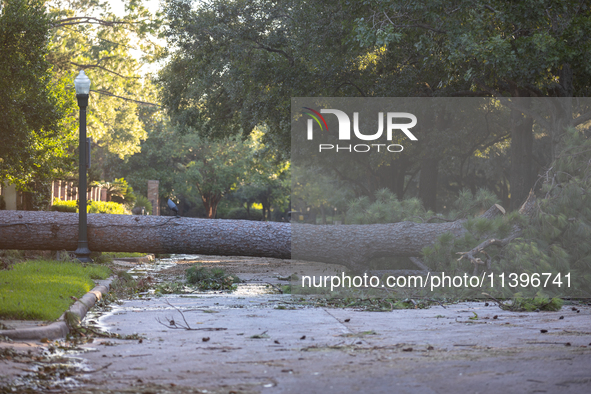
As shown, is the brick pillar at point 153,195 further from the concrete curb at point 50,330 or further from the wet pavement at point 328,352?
the concrete curb at point 50,330

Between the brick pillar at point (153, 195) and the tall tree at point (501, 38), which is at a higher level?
the tall tree at point (501, 38)

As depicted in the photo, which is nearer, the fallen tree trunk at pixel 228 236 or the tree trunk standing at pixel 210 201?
the fallen tree trunk at pixel 228 236

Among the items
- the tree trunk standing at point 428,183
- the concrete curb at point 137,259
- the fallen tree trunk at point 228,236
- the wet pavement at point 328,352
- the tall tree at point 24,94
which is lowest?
the concrete curb at point 137,259

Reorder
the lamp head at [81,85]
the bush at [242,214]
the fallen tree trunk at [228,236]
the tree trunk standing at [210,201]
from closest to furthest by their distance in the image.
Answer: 1. the fallen tree trunk at [228,236]
2. the lamp head at [81,85]
3. the tree trunk standing at [210,201]
4. the bush at [242,214]

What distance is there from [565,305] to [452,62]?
6.01 m

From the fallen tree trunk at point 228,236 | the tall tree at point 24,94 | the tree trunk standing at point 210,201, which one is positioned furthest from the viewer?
the tree trunk standing at point 210,201

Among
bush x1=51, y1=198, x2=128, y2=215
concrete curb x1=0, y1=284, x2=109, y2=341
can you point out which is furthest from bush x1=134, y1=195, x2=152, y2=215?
concrete curb x1=0, y1=284, x2=109, y2=341

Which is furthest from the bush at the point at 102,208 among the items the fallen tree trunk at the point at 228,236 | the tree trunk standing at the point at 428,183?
the tree trunk standing at the point at 428,183

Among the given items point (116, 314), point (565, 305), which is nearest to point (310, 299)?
point (116, 314)

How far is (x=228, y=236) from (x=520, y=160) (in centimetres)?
992

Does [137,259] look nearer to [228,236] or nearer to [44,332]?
[228,236]

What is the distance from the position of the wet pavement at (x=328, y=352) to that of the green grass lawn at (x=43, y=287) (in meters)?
0.59

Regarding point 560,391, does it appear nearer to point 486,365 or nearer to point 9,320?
point 486,365

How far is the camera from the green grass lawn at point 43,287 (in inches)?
276
